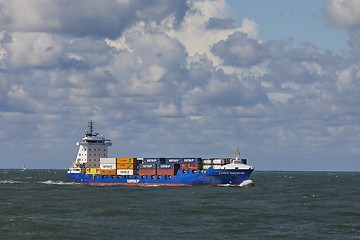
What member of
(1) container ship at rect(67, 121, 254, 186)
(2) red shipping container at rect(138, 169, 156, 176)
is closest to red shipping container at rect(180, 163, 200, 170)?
(1) container ship at rect(67, 121, 254, 186)

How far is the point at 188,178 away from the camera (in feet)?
474

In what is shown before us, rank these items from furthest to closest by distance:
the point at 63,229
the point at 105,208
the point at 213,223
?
1. the point at 105,208
2. the point at 213,223
3. the point at 63,229

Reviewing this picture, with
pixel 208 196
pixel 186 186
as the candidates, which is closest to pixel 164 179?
pixel 186 186

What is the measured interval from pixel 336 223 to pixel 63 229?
3290 centimetres

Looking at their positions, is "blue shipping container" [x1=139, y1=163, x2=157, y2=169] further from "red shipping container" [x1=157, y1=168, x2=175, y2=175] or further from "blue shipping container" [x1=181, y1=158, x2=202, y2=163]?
"blue shipping container" [x1=181, y1=158, x2=202, y2=163]

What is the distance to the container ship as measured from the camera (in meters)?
142

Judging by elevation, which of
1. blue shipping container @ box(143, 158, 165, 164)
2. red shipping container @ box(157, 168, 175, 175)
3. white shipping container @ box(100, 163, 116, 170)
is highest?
blue shipping container @ box(143, 158, 165, 164)

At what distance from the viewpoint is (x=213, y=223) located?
3063 inches

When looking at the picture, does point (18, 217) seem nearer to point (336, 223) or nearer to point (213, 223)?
point (213, 223)

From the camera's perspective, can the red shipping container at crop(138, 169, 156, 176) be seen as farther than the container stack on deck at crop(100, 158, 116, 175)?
No

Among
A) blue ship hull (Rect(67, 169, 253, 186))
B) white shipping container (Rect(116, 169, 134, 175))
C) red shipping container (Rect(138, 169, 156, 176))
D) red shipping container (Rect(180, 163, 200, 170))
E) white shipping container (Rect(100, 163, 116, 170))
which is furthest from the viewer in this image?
white shipping container (Rect(100, 163, 116, 170))

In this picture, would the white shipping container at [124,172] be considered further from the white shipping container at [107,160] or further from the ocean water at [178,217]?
the ocean water at [178,217]

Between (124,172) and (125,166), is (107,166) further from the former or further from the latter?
(125,166)

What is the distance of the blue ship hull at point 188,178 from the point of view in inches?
5536
